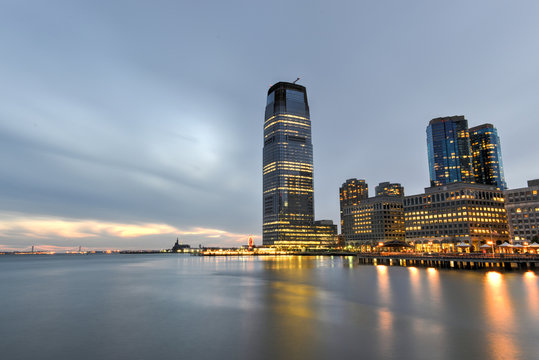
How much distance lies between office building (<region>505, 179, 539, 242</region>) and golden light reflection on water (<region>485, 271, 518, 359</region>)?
517ft

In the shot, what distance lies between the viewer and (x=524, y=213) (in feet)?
598

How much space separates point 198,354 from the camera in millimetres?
26406

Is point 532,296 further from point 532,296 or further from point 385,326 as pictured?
point 385,326

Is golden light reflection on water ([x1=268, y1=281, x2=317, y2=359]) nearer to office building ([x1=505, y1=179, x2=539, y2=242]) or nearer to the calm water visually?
the calm water

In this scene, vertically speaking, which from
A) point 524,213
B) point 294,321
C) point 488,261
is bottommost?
point 294,321

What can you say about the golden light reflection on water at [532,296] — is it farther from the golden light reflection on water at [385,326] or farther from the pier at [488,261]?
the pier at [488,261]

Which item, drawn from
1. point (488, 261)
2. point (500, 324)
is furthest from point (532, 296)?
point (488, 261)

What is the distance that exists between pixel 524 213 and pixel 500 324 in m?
188

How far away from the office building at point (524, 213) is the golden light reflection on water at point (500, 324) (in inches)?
6204

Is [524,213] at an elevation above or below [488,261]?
above

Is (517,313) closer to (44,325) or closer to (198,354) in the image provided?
(198,354)

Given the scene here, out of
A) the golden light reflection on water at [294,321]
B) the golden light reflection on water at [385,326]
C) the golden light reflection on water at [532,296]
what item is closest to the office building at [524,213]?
the golden light reflection on water at [532,296]

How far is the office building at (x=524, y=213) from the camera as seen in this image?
17750 centimetres

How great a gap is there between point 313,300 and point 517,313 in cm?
2548
